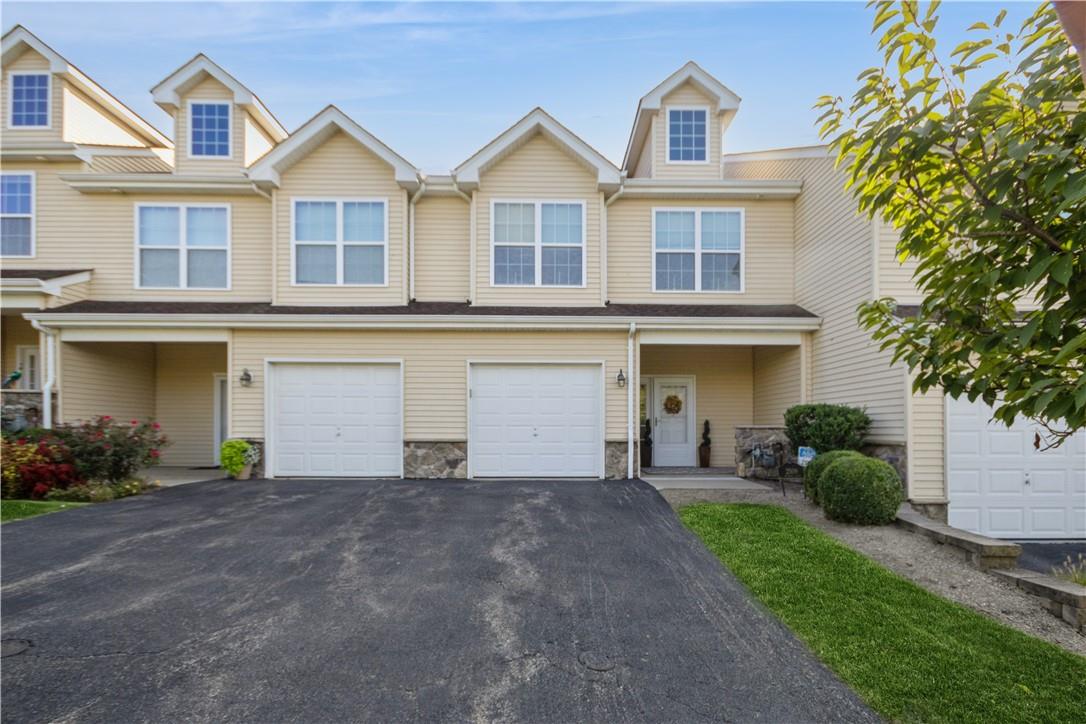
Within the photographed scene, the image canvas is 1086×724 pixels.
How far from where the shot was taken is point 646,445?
13633 millimetres

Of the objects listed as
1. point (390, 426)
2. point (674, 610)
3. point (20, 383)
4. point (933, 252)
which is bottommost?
point (674, 610)

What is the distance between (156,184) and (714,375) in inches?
535

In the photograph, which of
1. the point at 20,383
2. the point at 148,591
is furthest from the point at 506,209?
the point at 20,383

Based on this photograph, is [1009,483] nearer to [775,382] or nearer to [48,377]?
[775,382]

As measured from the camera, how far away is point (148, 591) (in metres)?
5.18

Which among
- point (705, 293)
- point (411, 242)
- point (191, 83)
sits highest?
point (191, 83)

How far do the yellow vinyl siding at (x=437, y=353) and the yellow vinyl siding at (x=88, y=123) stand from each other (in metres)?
6.97

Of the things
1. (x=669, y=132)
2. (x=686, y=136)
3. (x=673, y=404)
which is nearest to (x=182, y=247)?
(x=669, y=132)

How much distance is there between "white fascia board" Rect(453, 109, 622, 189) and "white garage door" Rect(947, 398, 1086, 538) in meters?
7.60

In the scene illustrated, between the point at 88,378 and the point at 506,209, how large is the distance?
948 cm

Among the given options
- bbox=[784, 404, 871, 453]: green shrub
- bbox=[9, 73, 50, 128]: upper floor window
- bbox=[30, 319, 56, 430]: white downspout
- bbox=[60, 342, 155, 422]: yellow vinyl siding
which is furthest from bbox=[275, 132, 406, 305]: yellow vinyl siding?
bbox=[784, 404, 871, 453]: green shrub

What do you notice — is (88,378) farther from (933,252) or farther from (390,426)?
(933,252)

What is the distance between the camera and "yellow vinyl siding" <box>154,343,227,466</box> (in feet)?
43.0

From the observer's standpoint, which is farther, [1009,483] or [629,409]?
[629,409]
